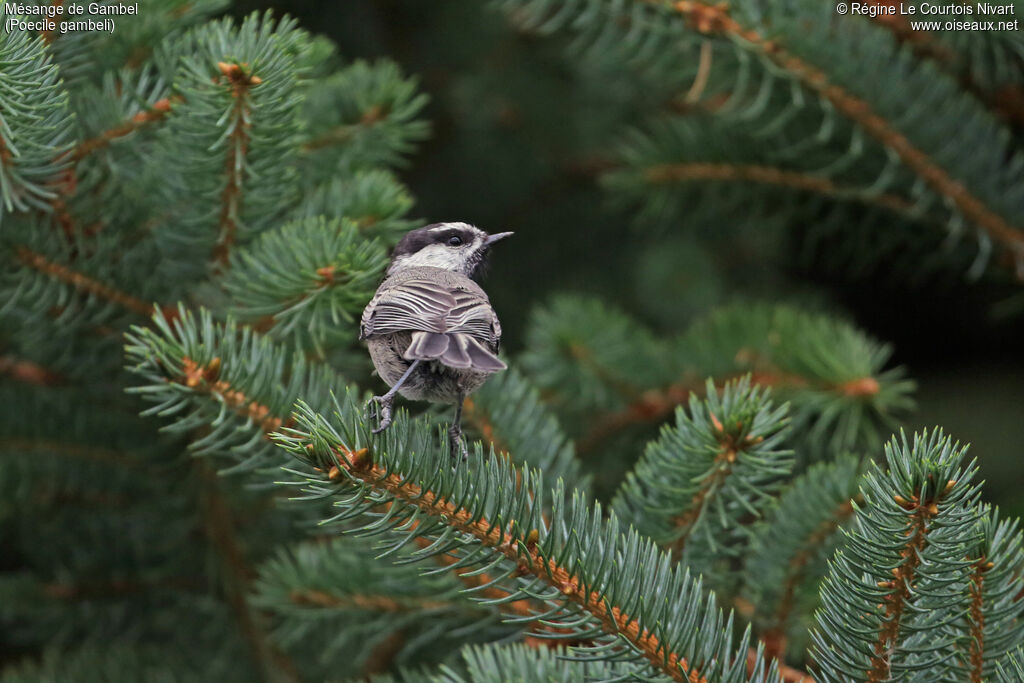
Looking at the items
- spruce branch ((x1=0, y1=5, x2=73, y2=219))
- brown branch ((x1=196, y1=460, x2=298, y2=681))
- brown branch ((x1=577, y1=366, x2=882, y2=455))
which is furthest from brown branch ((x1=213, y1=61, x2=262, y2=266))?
brown branch ((x1=577, y1=366, x2=882, y2=455))

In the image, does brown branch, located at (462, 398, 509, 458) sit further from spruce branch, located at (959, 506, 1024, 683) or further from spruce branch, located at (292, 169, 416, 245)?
spruce branch, located at (959, 506, 1024, 683)

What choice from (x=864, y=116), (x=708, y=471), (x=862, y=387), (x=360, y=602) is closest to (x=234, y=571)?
(x=360, y=602)

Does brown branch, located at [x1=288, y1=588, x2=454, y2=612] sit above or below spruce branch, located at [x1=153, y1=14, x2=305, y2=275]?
below

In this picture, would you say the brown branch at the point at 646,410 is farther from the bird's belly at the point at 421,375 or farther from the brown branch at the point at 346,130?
the brown branch at the point at 346,130

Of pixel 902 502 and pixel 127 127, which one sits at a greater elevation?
pixel 127 127

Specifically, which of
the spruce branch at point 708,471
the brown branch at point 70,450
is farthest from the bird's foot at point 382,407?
the brown branch at point 70,450

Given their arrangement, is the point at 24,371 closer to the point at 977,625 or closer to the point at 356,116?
the point at 356,116
